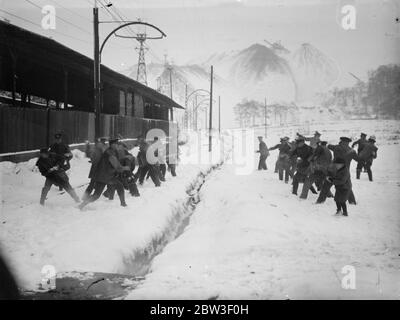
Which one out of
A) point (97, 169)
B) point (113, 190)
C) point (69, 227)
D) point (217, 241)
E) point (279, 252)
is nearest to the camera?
point (279, 252)

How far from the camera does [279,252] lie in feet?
20.6

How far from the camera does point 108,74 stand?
19.0 m

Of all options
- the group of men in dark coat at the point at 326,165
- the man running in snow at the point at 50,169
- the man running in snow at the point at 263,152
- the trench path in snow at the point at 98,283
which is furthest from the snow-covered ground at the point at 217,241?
the man running in snow at the point at 263,152

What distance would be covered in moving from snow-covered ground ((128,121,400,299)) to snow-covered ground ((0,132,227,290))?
27.1 inches

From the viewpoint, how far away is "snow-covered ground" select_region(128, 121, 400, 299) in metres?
4.74

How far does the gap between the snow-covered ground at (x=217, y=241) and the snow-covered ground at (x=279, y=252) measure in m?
0.02

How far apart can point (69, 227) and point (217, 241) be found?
2.82m

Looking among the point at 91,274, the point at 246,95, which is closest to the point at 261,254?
the point at 91,274

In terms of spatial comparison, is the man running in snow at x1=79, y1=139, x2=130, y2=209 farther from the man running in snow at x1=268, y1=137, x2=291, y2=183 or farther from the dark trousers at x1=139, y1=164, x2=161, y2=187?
the man running in snow at x1=268, y1=137, x2=291, y2=183

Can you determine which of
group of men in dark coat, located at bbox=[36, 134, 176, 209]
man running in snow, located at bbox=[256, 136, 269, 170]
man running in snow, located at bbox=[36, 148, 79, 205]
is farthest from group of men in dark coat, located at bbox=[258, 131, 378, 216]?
man running in snow, located at bbox=[36, 148, 79, 205]

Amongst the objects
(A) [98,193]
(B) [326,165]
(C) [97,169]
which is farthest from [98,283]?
(B) [326,165]

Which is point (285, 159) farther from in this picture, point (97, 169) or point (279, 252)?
point (279, 252)

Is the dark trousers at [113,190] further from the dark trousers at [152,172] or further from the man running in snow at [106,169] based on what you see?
the dark trousers at [152,172]
